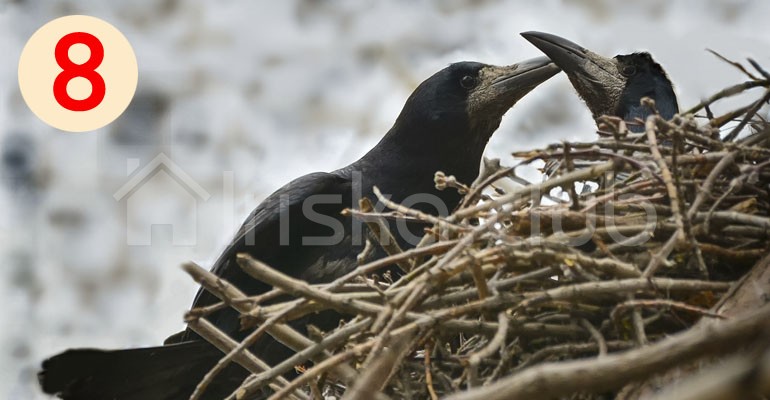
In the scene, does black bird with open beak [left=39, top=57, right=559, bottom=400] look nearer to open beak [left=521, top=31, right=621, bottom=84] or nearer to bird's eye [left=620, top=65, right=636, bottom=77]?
open beak [left=521, top=31, right=621, bottom=84]

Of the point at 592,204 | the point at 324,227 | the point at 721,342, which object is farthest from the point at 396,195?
the point at 721,342

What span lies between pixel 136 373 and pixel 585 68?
2608 millimetres

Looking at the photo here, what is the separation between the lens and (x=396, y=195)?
4652mm

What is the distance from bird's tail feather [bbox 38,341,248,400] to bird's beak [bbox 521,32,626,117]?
2.15m

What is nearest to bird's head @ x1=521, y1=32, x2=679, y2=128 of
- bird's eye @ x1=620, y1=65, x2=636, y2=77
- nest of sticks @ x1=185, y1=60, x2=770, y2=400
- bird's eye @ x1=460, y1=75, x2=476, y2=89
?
bird's eye @ x1=620, y1=65, x2=636, y2=77

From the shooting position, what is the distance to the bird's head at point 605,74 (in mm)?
4582

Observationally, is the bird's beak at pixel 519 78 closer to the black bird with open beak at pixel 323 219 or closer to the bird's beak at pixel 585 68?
the black bird with open beak at pixel 323 219

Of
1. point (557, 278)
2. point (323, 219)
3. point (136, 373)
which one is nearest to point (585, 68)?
point (323, 219)

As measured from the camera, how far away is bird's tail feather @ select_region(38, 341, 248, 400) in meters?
3.66

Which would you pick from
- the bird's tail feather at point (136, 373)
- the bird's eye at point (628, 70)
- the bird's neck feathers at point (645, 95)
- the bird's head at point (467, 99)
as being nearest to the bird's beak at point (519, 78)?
the bird's head at point (467, 99)

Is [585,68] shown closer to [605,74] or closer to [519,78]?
[605,74]

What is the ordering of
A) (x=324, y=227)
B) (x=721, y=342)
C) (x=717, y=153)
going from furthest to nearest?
(x=324, y=227) → (x=717, y=153) → (x=721, y=342)

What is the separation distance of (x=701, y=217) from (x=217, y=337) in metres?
1.42

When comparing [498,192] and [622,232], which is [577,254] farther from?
[498,192]
